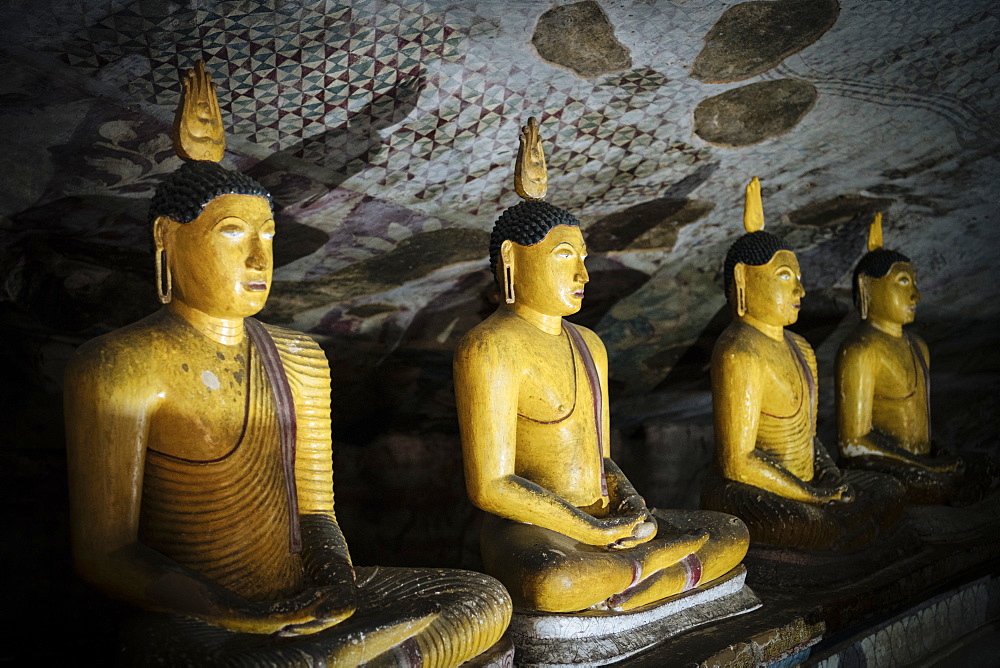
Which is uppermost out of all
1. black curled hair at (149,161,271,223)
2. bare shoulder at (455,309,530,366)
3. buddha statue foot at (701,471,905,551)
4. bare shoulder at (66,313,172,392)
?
black curled hair at (149,161,271,223)

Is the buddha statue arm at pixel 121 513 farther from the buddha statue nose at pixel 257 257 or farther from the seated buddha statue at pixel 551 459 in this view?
the seated buddha statue at pixel 551 459

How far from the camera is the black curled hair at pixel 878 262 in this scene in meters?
5.57

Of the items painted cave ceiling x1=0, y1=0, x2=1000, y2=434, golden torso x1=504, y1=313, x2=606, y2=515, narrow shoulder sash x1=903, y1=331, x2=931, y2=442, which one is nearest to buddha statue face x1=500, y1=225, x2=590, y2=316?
golden torso x1=504, y1=313, x2=606, y2=515

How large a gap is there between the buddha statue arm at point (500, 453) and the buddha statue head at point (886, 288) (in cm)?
300

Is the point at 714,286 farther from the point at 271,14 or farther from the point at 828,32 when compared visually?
the point at 271,14

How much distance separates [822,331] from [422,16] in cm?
533

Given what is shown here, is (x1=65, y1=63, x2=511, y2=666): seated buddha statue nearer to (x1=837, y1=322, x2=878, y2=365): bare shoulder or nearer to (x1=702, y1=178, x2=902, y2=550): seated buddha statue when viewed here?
(x1=702, y1=178, x2=902, y2=550): seated buddha statue

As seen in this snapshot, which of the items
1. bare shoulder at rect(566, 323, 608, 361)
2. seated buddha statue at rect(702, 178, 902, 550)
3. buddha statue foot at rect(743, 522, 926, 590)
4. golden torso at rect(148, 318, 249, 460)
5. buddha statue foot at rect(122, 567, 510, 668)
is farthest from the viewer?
seated buddha statue at rect(702, 178, 902, 550)

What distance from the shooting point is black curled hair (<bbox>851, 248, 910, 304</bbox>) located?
5.57 meters

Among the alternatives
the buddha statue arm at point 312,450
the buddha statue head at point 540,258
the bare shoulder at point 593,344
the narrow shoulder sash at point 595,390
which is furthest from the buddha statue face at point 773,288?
the buddha statue arm at point 312,450

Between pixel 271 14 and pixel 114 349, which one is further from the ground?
pixel 271 14

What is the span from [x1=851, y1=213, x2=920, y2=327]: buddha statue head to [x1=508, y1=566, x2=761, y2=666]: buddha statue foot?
9.25 feet

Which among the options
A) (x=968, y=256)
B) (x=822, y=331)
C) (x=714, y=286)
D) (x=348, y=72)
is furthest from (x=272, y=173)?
(x=968, y=256)

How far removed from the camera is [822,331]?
25.5 feet
